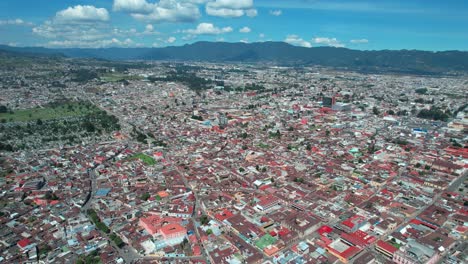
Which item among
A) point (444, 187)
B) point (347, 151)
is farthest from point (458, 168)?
point (347, 151)

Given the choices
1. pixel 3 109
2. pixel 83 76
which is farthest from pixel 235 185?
pixel 83 76

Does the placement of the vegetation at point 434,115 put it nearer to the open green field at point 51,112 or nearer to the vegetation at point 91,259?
the vegetation at point 91,259

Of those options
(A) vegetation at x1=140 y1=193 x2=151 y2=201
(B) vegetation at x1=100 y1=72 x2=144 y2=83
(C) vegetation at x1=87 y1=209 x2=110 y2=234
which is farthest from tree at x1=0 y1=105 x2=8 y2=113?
(A) vegetation at x1=140 y1=193 x2=151 y2=201

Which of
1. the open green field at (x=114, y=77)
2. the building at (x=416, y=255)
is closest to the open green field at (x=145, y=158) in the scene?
the building at (x=416, y=255)

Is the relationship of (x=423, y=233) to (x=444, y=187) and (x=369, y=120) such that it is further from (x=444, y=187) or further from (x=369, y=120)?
(x=369, y=120)

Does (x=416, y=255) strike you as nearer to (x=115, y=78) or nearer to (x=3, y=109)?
(x=3, y=109)
